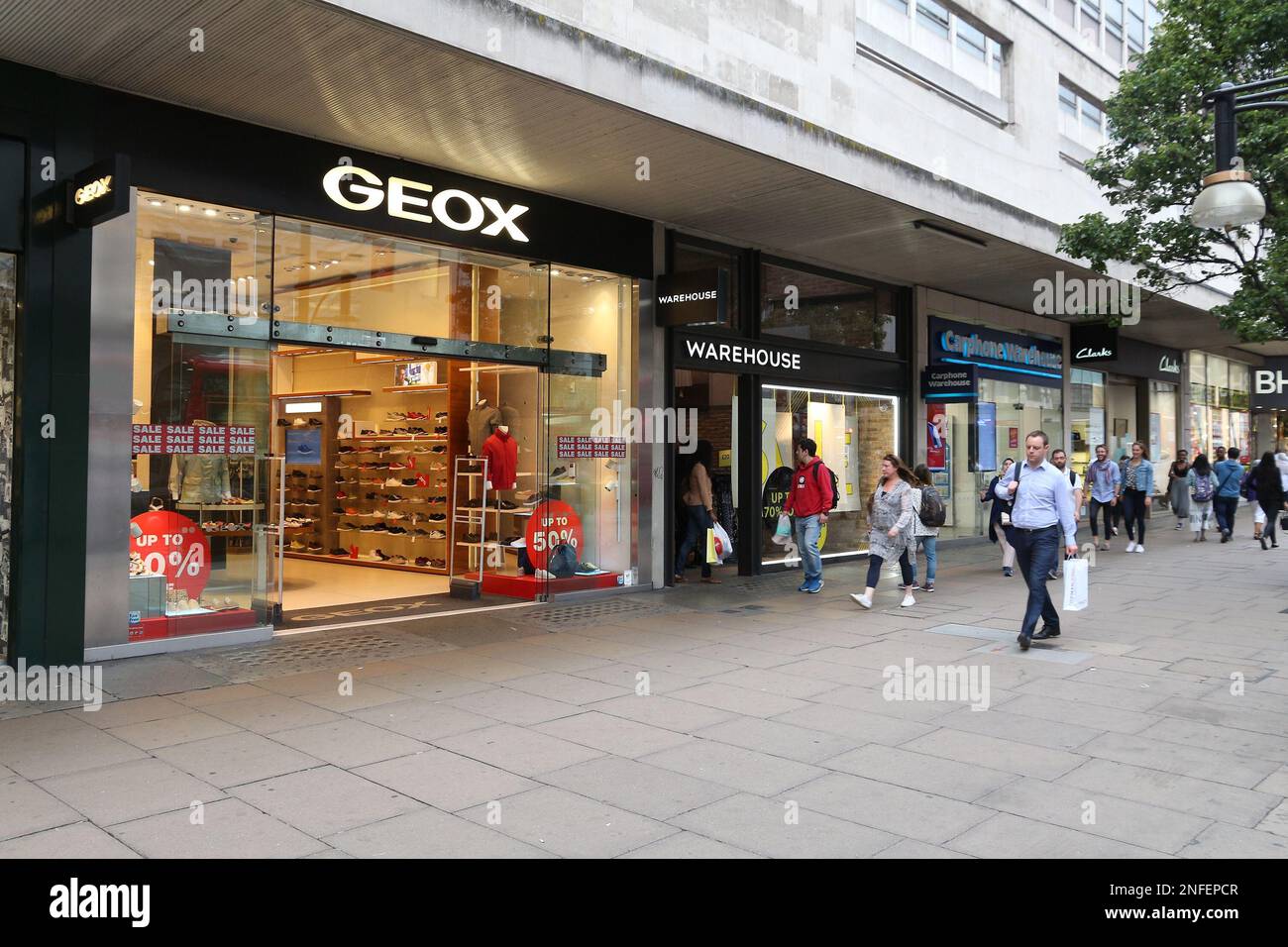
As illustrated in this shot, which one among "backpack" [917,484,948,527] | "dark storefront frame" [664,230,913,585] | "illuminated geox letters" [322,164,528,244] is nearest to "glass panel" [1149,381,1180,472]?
"dark storefront frame" [664,230,913,585]

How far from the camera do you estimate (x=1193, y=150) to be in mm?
12281

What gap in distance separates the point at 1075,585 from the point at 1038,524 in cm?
64

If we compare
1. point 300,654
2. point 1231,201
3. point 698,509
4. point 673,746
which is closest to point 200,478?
point 300,654

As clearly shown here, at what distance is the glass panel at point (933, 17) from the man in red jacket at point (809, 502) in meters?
7.34

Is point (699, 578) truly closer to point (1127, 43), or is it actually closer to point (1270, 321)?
point (1270, 321)

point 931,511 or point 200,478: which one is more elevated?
point 200,478

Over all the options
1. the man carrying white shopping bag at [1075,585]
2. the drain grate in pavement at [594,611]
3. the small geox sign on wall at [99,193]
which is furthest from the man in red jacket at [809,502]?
the small geox sign on wall at [99,193]

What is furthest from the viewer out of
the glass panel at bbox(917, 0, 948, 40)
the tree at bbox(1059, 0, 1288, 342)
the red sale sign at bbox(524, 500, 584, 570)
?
the glass panel at bbox(917, 0, 948, 40)

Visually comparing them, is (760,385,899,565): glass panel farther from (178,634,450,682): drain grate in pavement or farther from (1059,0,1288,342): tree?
(178,634,450,682): drain grate in pavement

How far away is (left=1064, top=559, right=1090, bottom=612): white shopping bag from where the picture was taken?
8266 millimetres

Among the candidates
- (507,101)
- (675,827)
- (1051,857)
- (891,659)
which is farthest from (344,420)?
(1051,857)

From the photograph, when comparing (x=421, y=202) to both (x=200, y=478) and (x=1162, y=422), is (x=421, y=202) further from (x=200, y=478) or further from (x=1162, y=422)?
(x=1162, y=422)

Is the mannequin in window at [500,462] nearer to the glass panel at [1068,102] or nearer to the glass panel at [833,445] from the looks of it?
the glass panel at [833,445]
